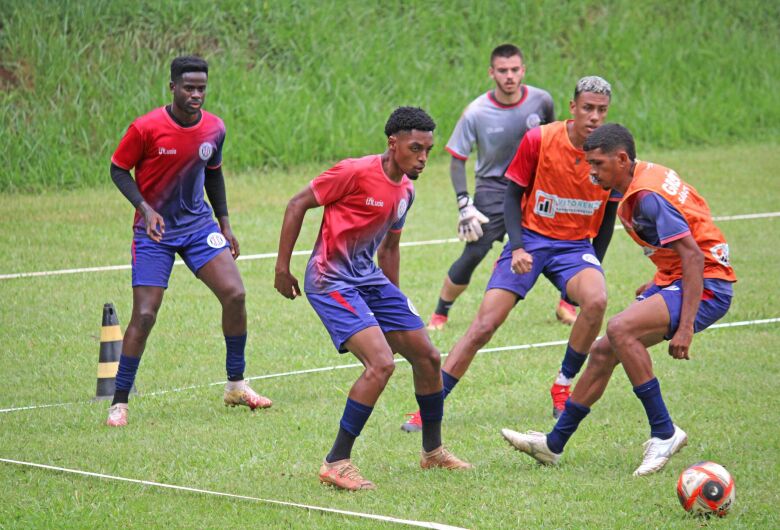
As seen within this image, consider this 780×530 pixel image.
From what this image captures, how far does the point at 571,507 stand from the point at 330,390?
3.23 meters

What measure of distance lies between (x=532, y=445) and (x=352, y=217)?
1762 millimetres

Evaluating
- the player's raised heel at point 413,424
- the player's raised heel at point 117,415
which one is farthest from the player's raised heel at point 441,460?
the player's raised heel at point 117,415

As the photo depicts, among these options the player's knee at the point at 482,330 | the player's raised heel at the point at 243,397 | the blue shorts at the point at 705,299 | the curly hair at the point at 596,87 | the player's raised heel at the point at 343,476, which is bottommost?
the player's raised heel at the point at 243,397

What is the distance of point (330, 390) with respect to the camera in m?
9.56

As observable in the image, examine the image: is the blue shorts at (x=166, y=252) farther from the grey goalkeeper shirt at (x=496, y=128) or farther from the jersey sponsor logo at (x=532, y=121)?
the jersey sponsor logo at (x=532, y=121)

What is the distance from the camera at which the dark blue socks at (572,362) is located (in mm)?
8609

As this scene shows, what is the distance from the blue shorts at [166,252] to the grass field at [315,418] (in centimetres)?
97

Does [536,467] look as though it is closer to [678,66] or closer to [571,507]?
[571,507]

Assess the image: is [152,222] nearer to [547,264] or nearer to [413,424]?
[413,424]

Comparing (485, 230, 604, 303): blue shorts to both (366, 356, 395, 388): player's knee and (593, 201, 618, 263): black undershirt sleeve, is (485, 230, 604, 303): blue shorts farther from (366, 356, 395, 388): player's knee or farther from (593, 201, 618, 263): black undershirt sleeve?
(366, 356, 395, 388): player's knee

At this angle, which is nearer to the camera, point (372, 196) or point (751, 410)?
point (372, 196)

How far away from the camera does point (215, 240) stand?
363 inches

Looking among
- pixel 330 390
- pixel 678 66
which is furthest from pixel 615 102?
pixel 330 390

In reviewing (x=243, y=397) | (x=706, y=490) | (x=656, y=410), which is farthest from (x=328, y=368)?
(x=706, y=490)
